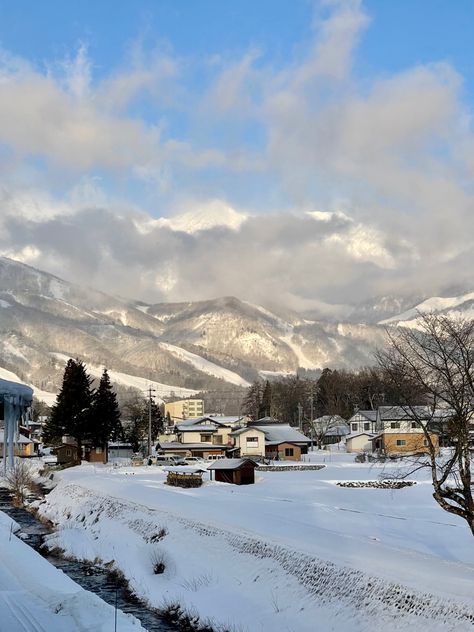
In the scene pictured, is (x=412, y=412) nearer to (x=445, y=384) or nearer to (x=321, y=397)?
(x=445, y=384)

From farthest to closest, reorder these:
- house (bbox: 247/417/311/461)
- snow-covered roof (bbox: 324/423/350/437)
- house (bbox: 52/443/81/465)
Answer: snow-covered roof (bbox: 324/423/350/437), house (bbox: 247/417/311/461), house (bbox: 52/443/81/465)

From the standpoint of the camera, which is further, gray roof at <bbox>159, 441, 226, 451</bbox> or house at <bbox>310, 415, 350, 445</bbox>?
house at <bbox>310, 415, 350, 445</bbox>

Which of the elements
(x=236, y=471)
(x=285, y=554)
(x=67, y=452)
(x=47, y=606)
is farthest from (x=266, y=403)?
(x=47, y=606)

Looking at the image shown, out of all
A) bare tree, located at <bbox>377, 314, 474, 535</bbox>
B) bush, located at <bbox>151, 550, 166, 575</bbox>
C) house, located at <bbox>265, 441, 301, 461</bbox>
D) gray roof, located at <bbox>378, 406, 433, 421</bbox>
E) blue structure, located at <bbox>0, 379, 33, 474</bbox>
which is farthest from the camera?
house, located at <bbox>265, 441, 301, 461</bbox>

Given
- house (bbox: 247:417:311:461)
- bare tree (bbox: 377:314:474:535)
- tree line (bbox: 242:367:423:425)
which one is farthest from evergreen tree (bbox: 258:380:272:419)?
bare tree (bbox: 377:314:474:535)

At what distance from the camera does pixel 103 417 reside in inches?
3782

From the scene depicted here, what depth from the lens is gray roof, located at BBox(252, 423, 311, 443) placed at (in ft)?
364

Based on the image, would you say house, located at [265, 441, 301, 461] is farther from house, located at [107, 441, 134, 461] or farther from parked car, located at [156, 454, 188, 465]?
house, located at [107, 441, 134, 461]

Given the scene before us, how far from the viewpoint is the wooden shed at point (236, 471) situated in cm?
6181

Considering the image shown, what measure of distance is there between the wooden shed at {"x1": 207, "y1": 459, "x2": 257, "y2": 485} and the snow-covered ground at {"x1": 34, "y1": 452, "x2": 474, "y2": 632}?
14057 mm

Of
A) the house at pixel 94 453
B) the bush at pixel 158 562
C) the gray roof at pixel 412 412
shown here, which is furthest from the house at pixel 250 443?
the bush at pixel 158 562

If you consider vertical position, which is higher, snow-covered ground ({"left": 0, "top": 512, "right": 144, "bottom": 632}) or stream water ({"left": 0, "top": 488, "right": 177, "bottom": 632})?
snow-covered ground ({"left": 0, "top": 512, "right": 144, "bottom": 632})

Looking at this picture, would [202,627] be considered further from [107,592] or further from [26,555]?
[26,555]

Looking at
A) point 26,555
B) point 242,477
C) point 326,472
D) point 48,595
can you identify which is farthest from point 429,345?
point 326,472
